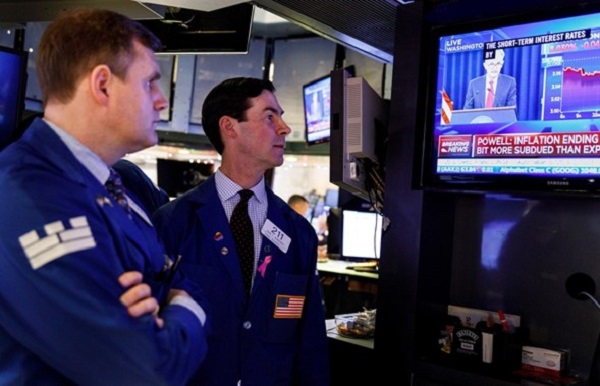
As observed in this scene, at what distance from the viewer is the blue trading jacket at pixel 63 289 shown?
1059 millimetres

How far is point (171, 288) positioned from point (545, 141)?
4.16 ft

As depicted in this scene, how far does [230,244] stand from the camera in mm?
2057

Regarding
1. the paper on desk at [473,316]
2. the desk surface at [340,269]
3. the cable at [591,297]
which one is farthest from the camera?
the desk surface at [340,269]

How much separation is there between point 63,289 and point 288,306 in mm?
1126

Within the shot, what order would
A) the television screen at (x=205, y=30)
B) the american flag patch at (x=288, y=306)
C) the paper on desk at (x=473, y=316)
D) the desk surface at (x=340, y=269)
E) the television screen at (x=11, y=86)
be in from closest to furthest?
the american flag patch at (x=288, y=306) → the paper on desk at (x=473, y=316) → the television screen at (x=11, y=86) → the television screen at (x=205, y=30) → the desk surface at (x=340, y=269)

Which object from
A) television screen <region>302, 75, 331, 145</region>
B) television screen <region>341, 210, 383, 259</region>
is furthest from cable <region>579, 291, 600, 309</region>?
television screen <region>302, 75, 331, 145</region>

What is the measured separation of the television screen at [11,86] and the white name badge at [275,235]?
1692 millimetres

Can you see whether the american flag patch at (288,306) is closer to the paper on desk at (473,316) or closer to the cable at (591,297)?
the paper on desk at (473,316)

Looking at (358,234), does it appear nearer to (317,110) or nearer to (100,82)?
(317,110)

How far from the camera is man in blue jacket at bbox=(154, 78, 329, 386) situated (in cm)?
200

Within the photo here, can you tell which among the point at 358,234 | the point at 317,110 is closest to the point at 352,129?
the point at 358,234

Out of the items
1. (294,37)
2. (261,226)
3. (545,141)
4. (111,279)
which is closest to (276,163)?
(261,226)

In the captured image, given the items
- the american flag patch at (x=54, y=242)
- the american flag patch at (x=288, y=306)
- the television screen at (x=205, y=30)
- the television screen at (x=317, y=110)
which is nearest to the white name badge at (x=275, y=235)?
the american flag patch at (x=288, y=306)

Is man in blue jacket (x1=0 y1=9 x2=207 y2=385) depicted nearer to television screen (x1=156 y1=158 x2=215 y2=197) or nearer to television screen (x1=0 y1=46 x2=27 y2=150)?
television screen (x1=0 y1=46 x2=27 y2=150)
